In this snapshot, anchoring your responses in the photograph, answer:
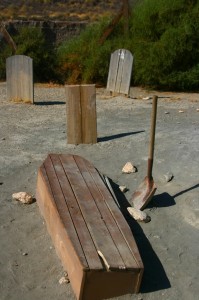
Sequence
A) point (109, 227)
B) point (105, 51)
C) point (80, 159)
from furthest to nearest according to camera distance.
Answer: point (105, 51), point (80, 159), point (109, 227)

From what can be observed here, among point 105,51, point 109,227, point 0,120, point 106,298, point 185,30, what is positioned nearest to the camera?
point 106,298

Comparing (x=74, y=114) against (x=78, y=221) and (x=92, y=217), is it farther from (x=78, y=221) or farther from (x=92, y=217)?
(x=78, y=221)

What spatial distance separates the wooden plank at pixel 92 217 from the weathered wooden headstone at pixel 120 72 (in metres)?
5.74

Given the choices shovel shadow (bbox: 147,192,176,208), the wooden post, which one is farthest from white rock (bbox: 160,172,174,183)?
the wooden post

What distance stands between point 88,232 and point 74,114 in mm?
3523

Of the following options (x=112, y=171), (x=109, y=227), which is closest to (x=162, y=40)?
(x=112, y=171)

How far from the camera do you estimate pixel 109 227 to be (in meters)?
4.69

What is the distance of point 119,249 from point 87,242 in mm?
250

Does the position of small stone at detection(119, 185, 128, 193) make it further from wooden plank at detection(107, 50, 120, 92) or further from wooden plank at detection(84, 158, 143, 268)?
wooden plank at detection(107, 50, 120, 92)

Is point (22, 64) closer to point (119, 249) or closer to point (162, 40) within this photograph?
point (162, 40)

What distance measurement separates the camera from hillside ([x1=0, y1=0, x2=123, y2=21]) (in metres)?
37.7

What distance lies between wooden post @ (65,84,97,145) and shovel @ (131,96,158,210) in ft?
6.82

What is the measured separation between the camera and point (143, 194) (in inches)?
225

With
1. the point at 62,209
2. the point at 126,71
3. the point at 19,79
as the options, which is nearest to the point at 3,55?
the point at 19,79
